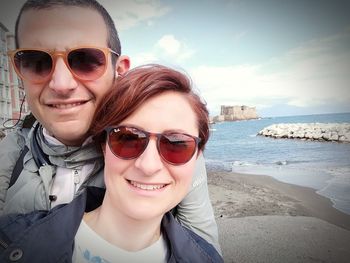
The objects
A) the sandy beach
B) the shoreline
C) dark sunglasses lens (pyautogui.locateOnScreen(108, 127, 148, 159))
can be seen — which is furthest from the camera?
the shoreline

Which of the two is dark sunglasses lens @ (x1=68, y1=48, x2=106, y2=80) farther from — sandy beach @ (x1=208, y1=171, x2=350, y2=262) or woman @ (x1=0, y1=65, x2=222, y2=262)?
sandy beach @ (x1=208, y1=171, x2=350, y2=262)

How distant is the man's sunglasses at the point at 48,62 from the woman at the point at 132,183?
0.17 meters

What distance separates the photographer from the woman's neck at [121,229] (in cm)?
127

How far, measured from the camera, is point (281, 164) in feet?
47.0

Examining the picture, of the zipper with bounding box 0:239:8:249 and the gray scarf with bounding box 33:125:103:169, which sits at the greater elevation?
the gray scarf with bounding box 33:125:103:169

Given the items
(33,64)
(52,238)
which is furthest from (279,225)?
(33,64)

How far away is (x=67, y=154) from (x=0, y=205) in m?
0.49

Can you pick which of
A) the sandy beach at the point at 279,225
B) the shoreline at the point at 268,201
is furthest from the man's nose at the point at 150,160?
the shoreline at the point at 268,201

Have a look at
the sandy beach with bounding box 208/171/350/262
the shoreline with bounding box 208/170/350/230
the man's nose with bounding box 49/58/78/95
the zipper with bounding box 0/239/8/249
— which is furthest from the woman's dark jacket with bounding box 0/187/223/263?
the shoreline with bounding box 208/170/350/230

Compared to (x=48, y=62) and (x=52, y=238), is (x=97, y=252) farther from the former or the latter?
(x=48, y=62)

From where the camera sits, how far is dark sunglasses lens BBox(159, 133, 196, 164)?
4.09 feet

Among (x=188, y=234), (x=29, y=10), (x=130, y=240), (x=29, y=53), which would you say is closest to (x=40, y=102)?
(x=29, y=53)

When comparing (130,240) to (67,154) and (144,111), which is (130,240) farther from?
(144,111)

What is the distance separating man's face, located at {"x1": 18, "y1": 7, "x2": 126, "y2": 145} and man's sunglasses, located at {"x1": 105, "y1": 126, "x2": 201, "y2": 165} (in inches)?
7.6
